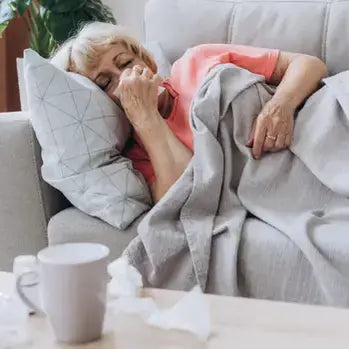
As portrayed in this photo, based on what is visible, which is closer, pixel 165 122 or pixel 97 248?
pixel 97 248

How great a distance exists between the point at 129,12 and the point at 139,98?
4.51 feet

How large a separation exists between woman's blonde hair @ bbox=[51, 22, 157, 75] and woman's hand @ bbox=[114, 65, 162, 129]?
0.13 m

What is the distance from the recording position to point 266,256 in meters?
1.37

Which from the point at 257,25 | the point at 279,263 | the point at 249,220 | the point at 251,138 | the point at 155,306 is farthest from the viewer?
the point at 257,25

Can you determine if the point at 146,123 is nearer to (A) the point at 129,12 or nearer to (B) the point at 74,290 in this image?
(B) the point at 74,290

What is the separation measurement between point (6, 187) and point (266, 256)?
→ 0.62 meters

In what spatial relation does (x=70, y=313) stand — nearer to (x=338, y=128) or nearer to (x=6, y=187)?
(x=6, y=187)

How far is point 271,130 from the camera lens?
1566mm

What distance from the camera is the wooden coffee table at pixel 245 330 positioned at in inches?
34.2

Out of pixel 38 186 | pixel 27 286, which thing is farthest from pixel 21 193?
pixel 27 286

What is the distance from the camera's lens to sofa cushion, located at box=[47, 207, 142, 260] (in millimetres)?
1521

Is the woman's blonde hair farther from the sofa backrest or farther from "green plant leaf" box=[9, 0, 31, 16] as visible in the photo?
"green plant leaf" box=[9, 0, 31, 16]

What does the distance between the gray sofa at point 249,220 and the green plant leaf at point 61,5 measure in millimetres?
461

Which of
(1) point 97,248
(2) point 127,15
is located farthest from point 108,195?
(2) point 127,15
